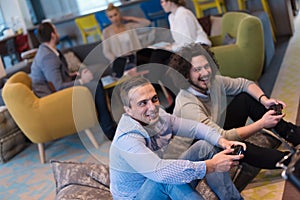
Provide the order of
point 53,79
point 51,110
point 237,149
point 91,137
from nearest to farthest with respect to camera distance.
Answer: point 237,149, point 51,110, point 91,137, point 53,79

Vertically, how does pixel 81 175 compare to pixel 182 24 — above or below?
A: below

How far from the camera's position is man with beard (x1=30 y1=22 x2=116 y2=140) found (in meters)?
3.96

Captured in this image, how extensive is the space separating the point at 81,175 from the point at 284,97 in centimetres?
203

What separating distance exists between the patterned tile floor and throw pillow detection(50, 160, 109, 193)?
33.0 inches

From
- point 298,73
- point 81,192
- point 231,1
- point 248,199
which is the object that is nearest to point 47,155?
point 81,192

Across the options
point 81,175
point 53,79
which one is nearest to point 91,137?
point 53,79

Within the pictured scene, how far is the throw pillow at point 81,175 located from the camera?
2.72m

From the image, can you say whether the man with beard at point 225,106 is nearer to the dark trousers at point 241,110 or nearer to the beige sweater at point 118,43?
the dark trousers at point 241,110

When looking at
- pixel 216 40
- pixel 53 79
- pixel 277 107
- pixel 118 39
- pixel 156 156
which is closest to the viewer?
pixel 156 156

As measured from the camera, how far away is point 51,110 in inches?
146

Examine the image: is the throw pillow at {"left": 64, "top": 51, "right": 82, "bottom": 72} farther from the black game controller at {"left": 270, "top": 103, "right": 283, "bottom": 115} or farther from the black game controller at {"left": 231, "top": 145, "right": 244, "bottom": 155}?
the black game controller at {"left": 231, "top": 145, "right": 244, "bottom": 155}

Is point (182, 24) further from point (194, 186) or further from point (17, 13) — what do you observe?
point (17, 13)

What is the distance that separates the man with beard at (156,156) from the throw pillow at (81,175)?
21.2 inches

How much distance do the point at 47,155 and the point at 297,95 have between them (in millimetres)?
2286
